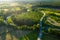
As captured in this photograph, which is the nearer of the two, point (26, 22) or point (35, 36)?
point (35, 36)

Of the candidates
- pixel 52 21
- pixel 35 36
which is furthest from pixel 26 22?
pixel 52 21

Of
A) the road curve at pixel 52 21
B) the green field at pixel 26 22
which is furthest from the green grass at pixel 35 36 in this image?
the road curve at pixel 52 21

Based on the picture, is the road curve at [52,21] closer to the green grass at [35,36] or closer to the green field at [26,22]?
the green field at [26,22]

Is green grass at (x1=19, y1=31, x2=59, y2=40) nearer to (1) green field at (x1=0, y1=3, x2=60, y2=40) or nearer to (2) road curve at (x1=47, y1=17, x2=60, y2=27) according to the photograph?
(1) green field at (x1=0, y1=3, x2=60, y2=40)

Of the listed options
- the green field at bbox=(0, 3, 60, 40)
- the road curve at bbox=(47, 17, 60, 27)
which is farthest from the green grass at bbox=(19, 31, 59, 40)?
the road curve at bbox=(47, 17, 60, 27)

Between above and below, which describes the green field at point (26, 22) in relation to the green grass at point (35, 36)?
above

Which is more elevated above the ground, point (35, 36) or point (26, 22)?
point (26, 22)

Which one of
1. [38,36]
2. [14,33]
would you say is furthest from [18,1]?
[38,36]

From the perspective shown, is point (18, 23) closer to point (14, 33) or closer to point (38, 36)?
point (14, 33)

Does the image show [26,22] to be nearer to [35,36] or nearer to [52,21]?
[35,36]

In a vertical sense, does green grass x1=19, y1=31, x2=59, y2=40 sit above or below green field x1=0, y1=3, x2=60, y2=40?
below

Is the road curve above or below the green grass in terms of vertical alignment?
above
